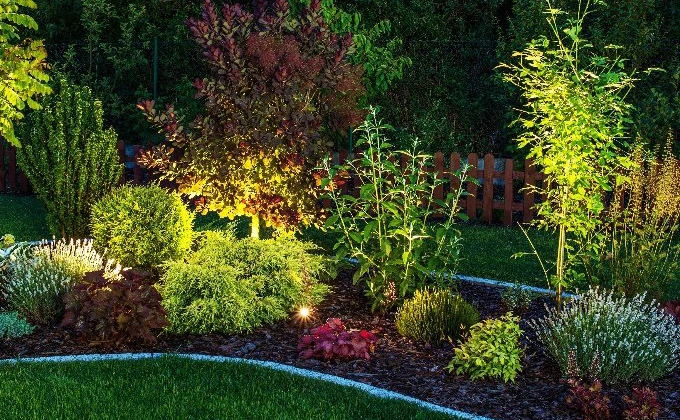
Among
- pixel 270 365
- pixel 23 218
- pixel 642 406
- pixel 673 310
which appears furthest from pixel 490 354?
pixel 23 218

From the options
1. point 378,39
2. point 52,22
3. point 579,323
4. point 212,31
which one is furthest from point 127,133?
point 579,323

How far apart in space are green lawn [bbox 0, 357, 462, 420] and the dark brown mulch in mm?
344

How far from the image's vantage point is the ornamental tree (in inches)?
323

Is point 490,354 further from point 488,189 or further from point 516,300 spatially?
point 488,189

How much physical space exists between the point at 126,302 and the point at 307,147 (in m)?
2.34

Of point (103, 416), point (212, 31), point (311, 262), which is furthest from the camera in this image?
point (212, 31)

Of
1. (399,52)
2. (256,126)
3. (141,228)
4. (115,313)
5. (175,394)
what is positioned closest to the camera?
(175,394)

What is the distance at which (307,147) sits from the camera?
8250mm

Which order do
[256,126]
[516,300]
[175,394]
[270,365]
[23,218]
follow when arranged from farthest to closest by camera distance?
1. [23,218]
2. [256,126]
3. [516,300]
4. [270,365]
5. [175,394]

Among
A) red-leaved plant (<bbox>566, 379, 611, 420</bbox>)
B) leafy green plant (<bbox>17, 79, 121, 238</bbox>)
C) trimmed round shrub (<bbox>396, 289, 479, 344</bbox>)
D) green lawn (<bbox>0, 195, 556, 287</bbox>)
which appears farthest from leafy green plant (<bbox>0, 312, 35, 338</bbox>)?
red-leaved plant (<bbox>566, 379, 611, 420</bbox>)

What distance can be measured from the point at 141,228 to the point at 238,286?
175cm

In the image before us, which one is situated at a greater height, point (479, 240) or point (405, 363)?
point (479, 240)

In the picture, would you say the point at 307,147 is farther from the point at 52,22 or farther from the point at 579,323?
the point at 52,22

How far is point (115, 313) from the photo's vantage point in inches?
259
